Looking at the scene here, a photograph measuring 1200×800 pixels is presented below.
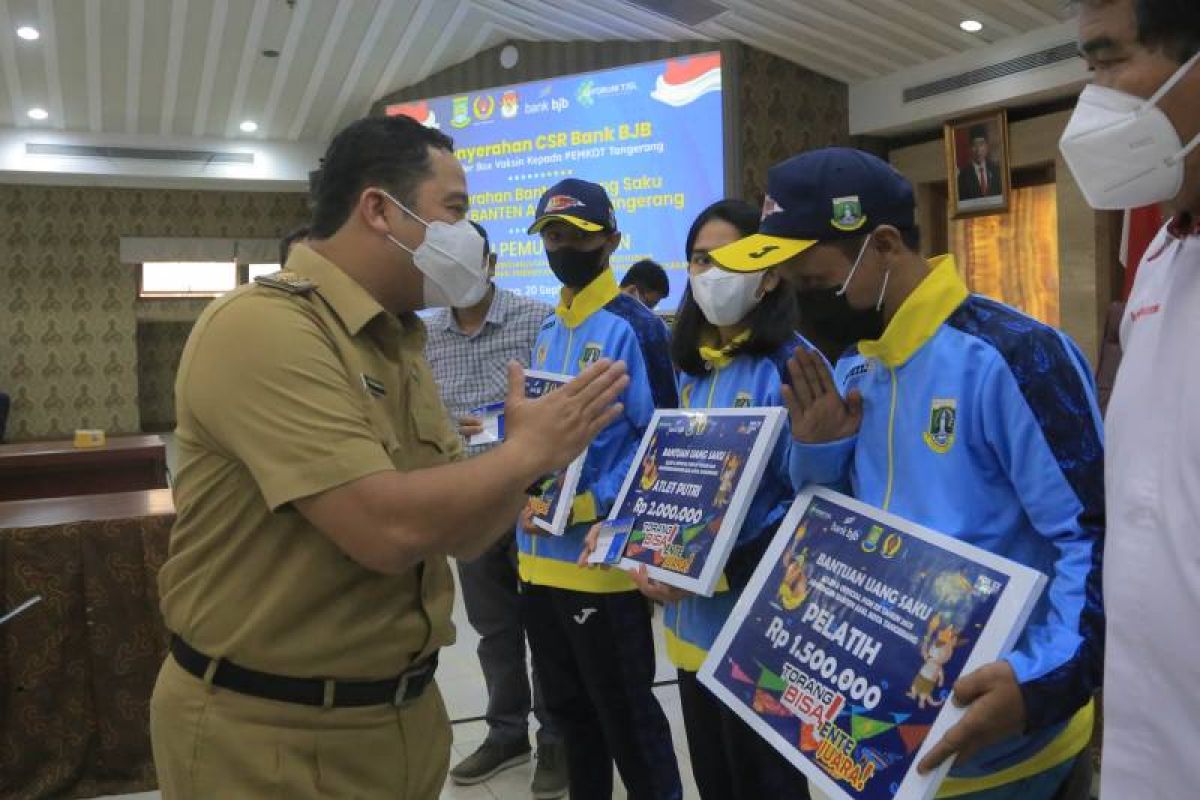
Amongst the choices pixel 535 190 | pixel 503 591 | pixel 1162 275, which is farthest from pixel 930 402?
pixel 535 190

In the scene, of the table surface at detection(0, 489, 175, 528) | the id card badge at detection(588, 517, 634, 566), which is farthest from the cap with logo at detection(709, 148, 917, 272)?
the table surface at detection(0, 489, 175, 528)

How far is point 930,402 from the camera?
1.32m

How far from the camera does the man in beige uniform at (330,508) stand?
1.19 m

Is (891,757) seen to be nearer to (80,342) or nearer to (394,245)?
(394,245)

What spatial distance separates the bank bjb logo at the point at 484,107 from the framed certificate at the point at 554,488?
674 cm

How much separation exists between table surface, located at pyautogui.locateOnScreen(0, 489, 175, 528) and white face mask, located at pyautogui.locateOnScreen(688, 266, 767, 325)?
184 cm

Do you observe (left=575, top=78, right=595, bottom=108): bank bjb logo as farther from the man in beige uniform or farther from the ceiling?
the man in beige uniform

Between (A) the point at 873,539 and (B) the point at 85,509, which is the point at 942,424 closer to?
(A) the point at 873,539

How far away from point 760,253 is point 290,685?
861mm

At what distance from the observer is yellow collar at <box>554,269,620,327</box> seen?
2.44 meters

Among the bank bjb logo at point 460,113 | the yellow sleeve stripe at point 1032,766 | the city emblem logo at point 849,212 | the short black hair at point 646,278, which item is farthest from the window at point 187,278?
the yellow sleeve stripe at point 1032,766

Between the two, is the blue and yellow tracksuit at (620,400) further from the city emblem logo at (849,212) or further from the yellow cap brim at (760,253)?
the city emblem logo at (849,212)

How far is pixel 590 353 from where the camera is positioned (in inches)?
94.3

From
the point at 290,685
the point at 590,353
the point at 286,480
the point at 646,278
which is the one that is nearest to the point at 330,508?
the point at 286,480
